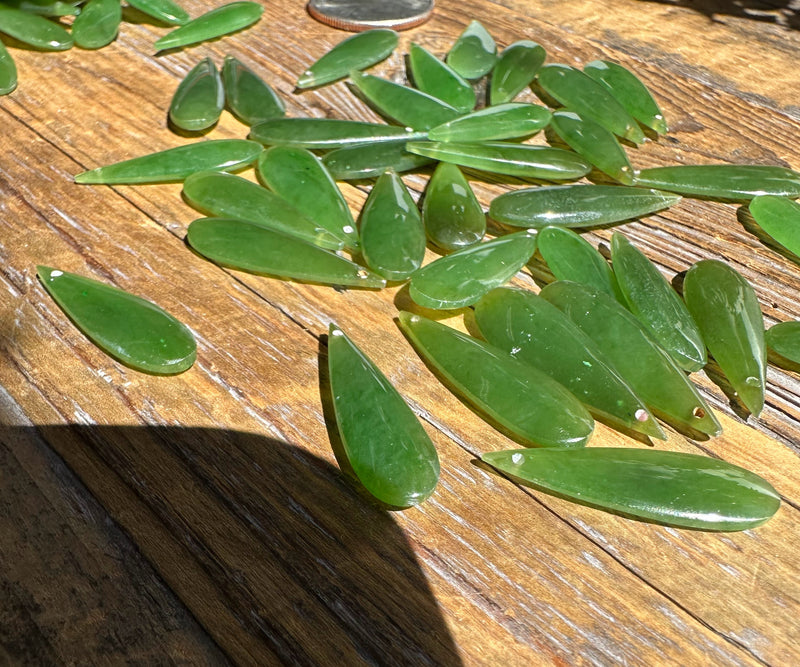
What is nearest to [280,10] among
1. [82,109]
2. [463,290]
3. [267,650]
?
[82,109]

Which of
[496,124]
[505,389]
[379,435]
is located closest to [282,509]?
[379,435]

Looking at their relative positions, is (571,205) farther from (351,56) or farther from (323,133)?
(351,56)

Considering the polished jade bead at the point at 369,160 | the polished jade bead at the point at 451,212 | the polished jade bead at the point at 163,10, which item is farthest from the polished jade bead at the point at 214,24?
the polished jade bead at the point at 451,212

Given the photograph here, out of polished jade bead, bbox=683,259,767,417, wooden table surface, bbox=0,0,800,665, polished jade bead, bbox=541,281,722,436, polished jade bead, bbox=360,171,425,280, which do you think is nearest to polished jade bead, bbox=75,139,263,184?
wooden table surface, bbox=0,0,800,665

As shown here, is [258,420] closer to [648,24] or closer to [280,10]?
[280,10]

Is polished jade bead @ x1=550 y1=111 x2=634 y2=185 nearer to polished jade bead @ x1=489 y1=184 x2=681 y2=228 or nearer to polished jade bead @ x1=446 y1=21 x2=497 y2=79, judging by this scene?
polished jade bead @ x1=489 y1=184 x2=681 y2=228
